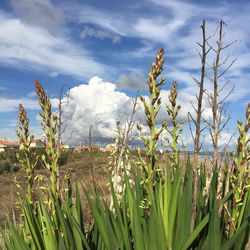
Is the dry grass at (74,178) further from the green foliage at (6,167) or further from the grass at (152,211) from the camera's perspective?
the green foliage at (6,167)

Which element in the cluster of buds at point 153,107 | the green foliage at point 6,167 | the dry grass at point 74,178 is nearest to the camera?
the cluster of buds at point 153,107

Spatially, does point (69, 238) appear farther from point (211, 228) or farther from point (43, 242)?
point (211, 228)

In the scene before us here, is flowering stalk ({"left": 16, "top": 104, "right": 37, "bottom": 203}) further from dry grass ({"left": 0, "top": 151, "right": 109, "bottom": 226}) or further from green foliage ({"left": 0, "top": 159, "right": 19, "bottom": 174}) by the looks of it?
green foliage ({"left": 0, "top": 159, "right": 19, "bottom": 174})

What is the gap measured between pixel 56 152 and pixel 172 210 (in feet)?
2.57

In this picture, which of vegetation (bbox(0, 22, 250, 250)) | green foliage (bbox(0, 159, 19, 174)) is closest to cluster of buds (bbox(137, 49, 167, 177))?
vegetation (bbox(0, 22, 250, 250))

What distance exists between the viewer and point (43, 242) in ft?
8.44

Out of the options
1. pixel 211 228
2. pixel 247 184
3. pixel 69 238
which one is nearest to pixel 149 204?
pixel 211 228

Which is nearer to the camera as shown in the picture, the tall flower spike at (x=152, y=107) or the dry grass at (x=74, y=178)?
the tall flower spike at (x=152, y=107)

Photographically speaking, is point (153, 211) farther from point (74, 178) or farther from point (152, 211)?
point (74, 178)

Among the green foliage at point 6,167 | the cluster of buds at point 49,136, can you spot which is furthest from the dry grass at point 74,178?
the green foliage at point 6,167

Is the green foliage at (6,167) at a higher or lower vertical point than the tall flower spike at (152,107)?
lower

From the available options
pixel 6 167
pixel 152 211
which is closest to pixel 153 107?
pixel 152 211

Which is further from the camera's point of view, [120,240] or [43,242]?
[43,242]

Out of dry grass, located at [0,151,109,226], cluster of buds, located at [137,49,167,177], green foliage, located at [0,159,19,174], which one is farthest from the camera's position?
green foliage, located at [0,159,19,174]
